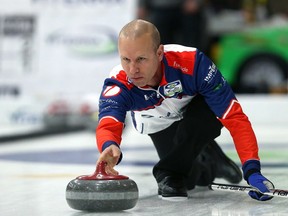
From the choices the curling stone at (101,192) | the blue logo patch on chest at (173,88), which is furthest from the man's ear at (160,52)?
the curling stone at (101,192)

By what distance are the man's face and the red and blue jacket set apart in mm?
122

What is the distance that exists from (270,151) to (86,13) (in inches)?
98.4

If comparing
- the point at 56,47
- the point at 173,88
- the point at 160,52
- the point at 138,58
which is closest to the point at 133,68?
the point at 138,58

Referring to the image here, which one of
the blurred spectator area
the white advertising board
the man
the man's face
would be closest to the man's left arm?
the man

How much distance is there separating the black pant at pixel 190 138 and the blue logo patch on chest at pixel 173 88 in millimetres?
169

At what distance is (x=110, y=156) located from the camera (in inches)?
109

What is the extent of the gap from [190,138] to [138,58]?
1.72 feet

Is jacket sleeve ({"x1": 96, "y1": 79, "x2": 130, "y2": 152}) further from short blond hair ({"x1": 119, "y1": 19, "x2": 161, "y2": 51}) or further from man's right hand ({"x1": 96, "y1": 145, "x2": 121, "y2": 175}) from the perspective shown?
short blond hair ({"x1": 119, "y1": 19, "x2": 161, "y2": 51})

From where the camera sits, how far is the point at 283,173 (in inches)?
155

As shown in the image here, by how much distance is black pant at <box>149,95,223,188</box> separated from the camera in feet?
10.6

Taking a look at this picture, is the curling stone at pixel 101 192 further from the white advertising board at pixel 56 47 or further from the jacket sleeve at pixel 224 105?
the white advertising board at pixel 56 47

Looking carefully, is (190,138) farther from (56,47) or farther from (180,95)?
(56,47)

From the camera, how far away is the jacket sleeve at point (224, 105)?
299cm

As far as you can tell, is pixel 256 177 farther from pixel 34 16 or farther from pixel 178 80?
pixel 34 16
